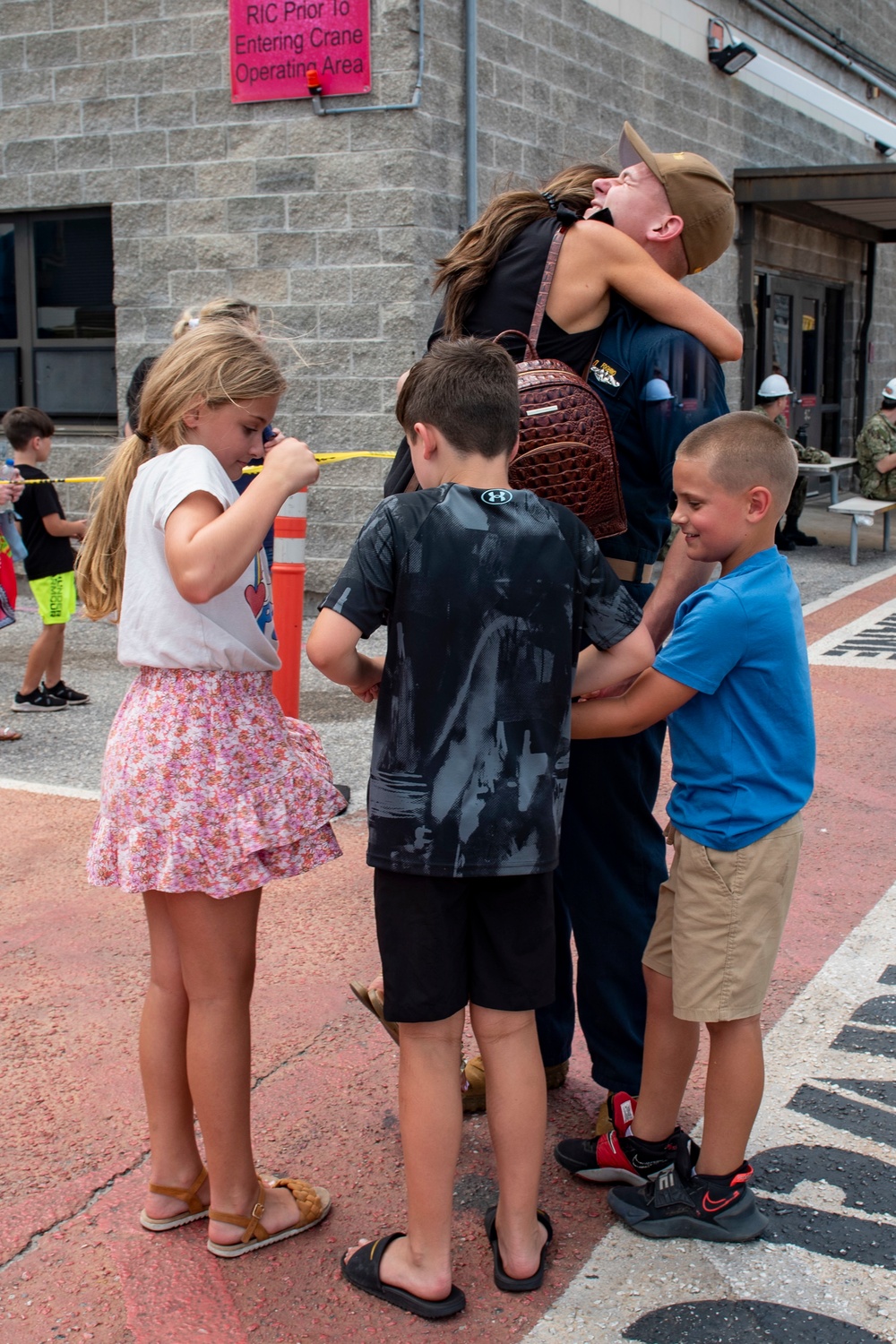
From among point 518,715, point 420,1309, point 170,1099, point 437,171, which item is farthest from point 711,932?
point 437,171

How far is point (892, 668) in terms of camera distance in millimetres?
8102

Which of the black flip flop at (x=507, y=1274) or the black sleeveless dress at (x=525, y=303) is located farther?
the black sleeveless dress at (x=525, y=303)

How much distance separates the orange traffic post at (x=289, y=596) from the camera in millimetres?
5586

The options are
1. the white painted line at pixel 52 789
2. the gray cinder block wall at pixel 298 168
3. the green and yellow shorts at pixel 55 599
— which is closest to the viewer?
the white painted line at pixel 52 789

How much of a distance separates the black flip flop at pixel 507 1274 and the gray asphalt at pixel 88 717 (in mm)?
→ 2944

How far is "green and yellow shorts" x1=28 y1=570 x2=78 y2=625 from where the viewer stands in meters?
7.07

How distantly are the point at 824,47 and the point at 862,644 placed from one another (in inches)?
459

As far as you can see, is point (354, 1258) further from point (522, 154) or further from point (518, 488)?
point (522, 154)

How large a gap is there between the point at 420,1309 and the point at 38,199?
10103mm

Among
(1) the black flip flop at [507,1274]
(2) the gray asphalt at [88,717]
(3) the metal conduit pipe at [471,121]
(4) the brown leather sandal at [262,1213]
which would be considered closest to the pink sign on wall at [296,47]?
(3) the metal conduit pipe at [471,121]

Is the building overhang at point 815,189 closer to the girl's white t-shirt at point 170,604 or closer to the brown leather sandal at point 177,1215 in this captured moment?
the girl's white t-shirt at point 170,604

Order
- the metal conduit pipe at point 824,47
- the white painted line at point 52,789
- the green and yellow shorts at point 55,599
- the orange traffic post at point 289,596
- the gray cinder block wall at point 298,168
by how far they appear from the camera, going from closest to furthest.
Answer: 1. the orange traffic post at point 289,596
2. the white painted line at point 52,789
3. the green and yellow shorts at point 55,599
4. the gray cinder block wall at point 298,168
5. the metal conduit pipe at point 824,47

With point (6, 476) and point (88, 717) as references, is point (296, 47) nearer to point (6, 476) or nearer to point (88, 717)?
point (6, 476)

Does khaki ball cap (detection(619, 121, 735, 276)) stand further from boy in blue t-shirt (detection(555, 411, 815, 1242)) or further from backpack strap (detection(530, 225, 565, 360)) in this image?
boy in blue t-shirt (detection(555, 411, 815, 1242))
